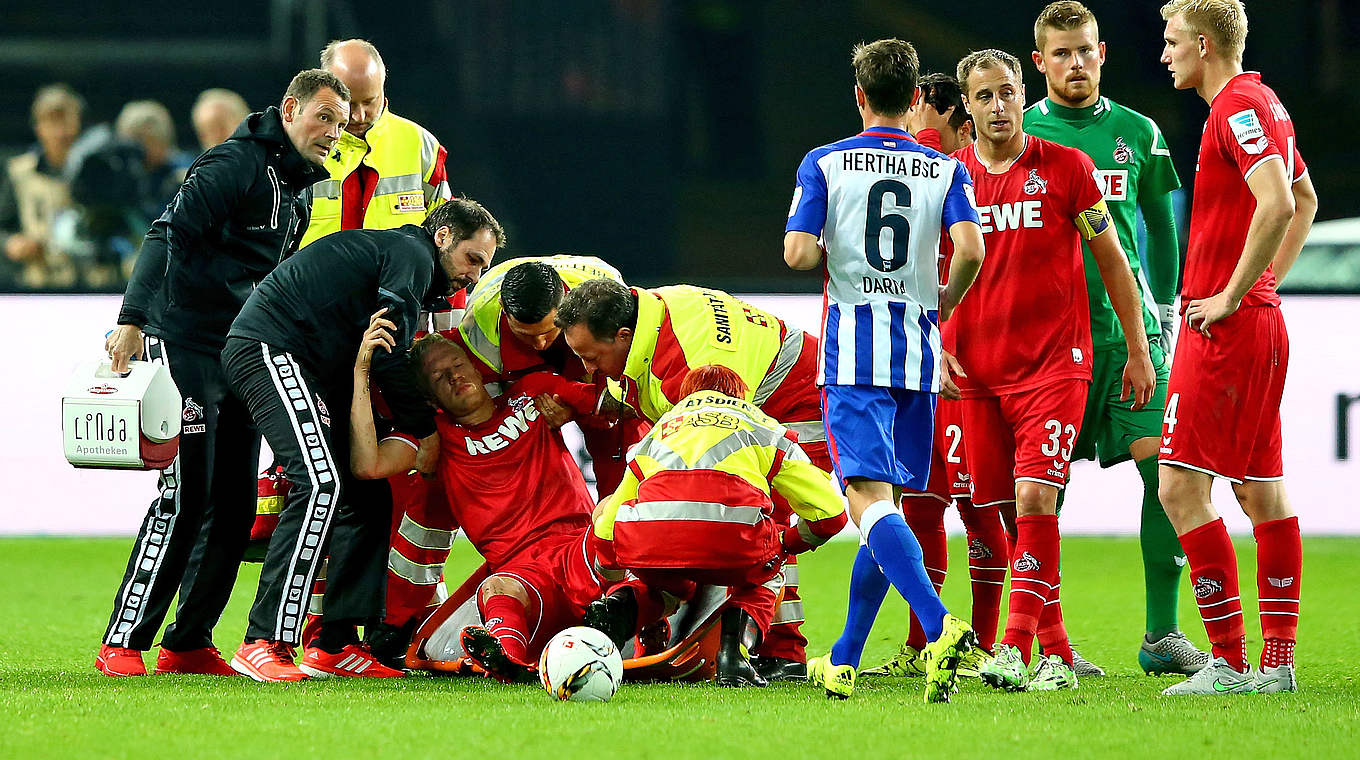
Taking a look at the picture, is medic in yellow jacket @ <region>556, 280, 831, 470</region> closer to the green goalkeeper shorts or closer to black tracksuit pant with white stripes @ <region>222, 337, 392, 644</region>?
black tracksuit pant with white stripes @ <region>222, 337, 392, 644</region>

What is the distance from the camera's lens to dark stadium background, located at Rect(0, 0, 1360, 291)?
1034cm

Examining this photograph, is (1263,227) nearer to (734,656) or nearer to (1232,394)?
(1232,394)

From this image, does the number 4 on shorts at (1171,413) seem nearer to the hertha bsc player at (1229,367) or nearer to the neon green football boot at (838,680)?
the hertha bsc player at (1229,367)

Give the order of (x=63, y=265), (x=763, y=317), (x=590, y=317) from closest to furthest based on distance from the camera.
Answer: (x=590, y=317)
(x=763, y=317)
(x=63, y=265)

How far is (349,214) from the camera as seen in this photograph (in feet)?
20.3

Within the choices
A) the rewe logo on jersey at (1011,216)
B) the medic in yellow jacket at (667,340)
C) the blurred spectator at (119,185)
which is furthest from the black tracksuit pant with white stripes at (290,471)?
the blurred spectator at (119,185)

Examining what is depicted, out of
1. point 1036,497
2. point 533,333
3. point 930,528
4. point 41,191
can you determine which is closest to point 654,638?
point 930,528

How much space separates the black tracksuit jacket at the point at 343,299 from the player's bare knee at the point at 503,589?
72cm

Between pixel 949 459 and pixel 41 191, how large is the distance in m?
7.41

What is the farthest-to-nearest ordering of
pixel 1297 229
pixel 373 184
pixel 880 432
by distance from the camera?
Result: 1. pixel 373 184
2. pixel 1297 229
3. pixel 880 432

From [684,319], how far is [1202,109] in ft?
21.0

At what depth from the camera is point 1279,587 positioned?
14.9 ft

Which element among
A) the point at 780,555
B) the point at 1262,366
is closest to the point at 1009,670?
the point at 780,555

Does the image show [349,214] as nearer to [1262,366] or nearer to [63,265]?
[1262,366]
